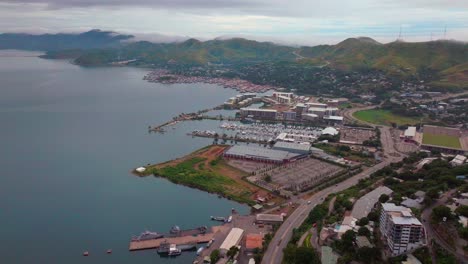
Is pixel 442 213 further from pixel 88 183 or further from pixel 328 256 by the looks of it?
pixel 88 183

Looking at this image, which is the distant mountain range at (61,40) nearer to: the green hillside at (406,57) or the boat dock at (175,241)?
the green hillside at (406,57)

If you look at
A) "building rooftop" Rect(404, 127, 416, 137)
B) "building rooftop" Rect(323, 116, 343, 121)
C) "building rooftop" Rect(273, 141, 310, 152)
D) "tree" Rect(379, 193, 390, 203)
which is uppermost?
"building rooftop" Rect(323, 116, 343, 121)

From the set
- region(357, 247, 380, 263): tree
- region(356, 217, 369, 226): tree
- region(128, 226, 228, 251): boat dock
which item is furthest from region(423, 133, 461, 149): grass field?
region(128, 226, 228, 251): boat dock

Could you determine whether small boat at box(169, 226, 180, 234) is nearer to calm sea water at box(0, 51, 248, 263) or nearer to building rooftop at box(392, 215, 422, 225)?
calm sea water at box(0, 51, 248, 263)

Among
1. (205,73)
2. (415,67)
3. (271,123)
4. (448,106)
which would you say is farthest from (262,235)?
(205,73)

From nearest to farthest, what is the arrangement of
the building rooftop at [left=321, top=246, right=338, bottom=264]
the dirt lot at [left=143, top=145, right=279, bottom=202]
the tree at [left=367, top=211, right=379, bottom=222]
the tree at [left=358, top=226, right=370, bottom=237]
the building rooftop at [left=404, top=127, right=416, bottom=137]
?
the building rooftop at [left=321, top=246, right=338, bottom=264]
the tree at [left=358, top=226, right=370, bottom=237]
the tree at [left=367, top=211, right=379, bottom=222]
the dirt lot at [left=143, top=145, right=279, bottom=202]
the building rooftop at [left=404, top=127, right=416, bottom=137]

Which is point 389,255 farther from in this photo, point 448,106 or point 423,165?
point 448,106

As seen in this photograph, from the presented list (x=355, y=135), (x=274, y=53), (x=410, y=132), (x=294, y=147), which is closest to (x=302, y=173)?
(x=294, y=147)
